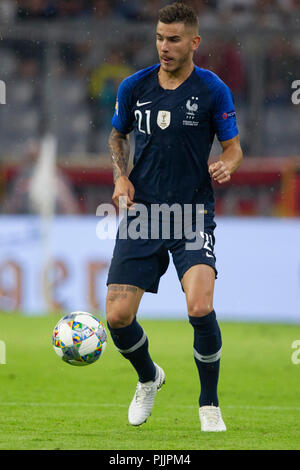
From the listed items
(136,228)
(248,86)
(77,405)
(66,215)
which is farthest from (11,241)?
(136,228)

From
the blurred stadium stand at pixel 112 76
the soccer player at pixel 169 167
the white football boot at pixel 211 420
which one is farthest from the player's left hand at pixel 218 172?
the blurred stadium stand at pixel 112 76

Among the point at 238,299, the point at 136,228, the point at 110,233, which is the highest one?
the point at 136,228

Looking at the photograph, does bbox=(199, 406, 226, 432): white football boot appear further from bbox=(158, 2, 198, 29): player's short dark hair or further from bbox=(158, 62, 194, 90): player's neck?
bbox=(158, 2, 198, 29): player's short dark hair

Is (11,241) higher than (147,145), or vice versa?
(147,145)

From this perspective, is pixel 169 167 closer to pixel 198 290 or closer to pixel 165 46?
pixel 165 46

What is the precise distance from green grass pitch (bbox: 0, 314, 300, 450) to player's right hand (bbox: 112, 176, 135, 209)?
4.36 feet

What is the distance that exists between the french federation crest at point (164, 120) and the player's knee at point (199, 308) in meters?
1.11

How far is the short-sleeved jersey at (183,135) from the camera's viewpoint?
19.1 ft

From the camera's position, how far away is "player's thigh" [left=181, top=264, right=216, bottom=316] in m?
5.46

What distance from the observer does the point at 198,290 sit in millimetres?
5473
